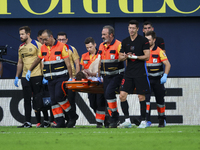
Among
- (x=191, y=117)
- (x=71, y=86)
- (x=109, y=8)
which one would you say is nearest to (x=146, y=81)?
(x=71, y=86)

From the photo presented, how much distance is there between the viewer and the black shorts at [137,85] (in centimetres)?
717

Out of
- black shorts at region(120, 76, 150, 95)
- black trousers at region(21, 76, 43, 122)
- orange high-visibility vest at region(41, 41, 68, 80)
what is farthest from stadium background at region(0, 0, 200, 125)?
black shorts at region(120, 76, 150, 95)

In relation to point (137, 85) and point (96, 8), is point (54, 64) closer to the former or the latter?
point (137, 85)

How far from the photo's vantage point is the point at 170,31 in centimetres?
1377

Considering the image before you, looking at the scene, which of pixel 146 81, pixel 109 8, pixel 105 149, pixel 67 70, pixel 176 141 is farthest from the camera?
pixel 109 8

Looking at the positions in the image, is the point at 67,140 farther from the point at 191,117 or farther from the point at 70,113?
the point at 191,117

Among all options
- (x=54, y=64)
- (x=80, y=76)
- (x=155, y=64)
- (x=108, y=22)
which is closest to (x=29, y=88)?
(x=54, y=64)

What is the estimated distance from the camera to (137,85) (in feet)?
23.6

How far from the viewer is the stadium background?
13.0 metres

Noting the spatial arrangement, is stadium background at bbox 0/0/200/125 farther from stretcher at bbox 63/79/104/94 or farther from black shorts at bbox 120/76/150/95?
black shorts at bbox 120/76/150/95

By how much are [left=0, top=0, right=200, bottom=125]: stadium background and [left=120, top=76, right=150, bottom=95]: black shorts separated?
603 cm

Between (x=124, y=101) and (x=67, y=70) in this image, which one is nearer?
(x=124, y=101)

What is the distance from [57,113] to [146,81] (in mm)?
1935

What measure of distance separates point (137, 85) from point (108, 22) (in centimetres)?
682
